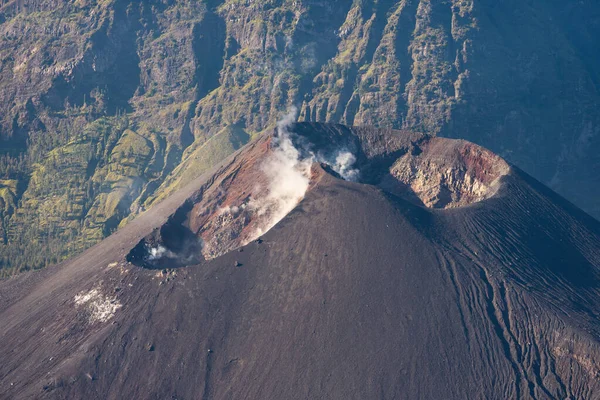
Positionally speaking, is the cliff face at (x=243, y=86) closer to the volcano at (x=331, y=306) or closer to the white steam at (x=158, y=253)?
the white steam at (x=158, y=253)

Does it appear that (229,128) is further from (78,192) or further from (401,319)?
(401,319)

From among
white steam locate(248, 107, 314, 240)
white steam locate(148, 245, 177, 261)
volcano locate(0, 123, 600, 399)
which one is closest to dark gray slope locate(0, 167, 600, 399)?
volcano locate(0, 123, 600, 399)

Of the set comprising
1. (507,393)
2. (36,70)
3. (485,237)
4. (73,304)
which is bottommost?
(36,70)

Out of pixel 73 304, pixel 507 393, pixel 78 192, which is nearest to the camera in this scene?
pixel 507 393

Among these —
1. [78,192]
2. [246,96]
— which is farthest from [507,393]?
[246,96]

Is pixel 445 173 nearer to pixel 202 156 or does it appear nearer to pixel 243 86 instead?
pixel 202 156

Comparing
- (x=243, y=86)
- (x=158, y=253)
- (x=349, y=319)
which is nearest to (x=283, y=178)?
(x=158, y=253)
